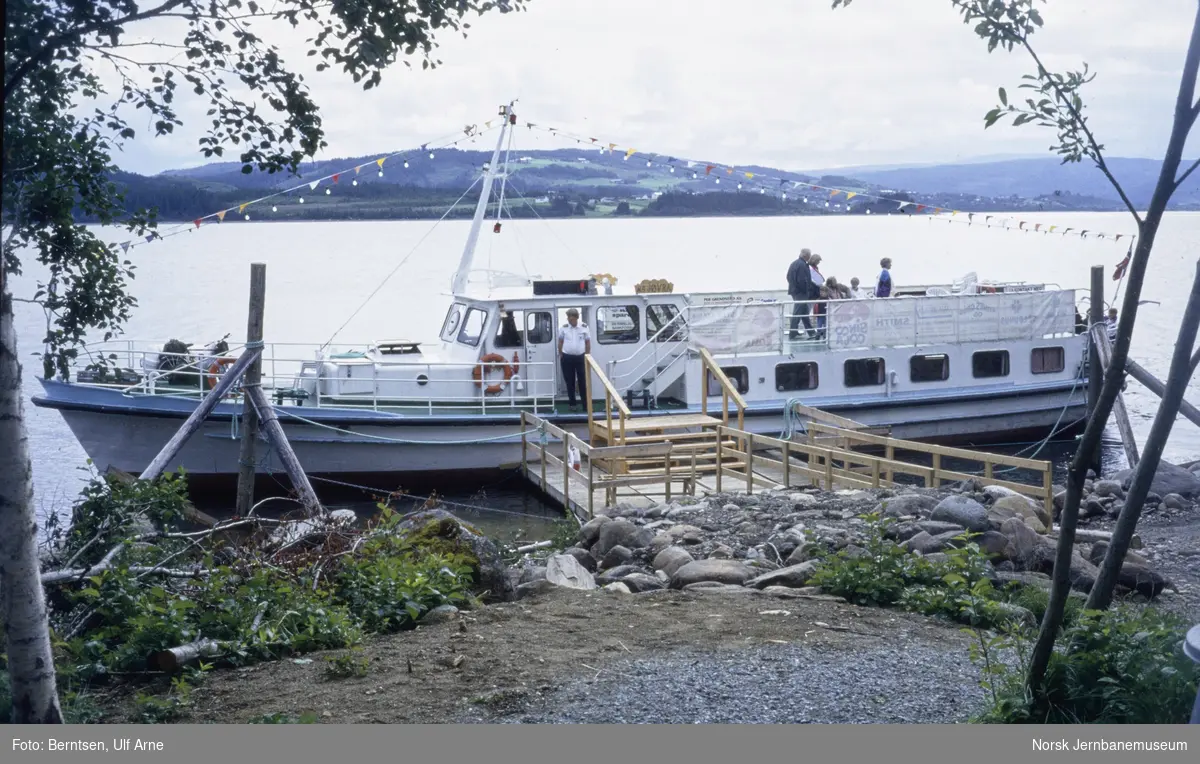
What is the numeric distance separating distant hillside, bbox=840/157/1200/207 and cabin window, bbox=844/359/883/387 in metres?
7.51

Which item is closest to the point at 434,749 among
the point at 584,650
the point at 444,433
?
the point at 584,650

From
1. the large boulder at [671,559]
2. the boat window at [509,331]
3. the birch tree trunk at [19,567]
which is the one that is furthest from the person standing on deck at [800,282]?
the birch tree trunk at [19,567]

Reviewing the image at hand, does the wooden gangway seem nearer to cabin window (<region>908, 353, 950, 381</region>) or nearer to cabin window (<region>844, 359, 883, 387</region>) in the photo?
cabin window (<region>844, 359, 883, 387</region>)

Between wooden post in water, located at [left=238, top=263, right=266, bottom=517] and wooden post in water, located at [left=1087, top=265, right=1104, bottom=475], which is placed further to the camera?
wooden post in water, located at [left=1087, top=265, right=1104, bottom=475]

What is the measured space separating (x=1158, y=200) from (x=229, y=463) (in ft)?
45.4

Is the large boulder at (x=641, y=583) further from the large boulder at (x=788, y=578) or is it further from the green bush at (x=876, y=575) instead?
the green bush at (x=876, y=575)

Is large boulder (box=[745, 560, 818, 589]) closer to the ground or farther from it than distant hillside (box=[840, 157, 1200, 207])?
closer to the ground

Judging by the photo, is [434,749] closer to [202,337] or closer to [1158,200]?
[1158,200]

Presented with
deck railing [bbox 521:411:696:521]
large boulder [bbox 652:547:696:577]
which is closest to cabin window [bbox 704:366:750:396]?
deck railing [bbox 521:411:696:521]

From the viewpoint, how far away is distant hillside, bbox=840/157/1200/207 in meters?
6.70

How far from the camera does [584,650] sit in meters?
6.00

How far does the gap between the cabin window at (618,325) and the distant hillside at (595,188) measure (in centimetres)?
192

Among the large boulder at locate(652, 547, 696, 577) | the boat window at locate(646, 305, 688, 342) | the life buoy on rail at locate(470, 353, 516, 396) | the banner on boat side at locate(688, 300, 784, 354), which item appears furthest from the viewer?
the boat window at locate(646, 305, 688, 342)

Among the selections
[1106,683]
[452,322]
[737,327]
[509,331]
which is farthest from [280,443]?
[1106,683]
